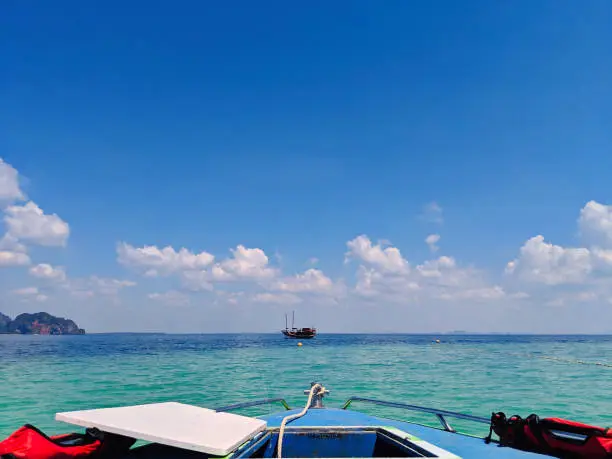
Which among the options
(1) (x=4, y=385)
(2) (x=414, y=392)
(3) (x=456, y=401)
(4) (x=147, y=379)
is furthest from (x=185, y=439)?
(1) (x=4, y=385)

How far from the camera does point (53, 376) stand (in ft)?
88.9

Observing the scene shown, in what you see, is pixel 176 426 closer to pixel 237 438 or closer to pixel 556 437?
pixel 237 438

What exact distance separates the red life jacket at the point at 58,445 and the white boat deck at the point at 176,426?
0.67 feet

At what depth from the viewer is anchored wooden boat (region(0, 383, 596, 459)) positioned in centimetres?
389

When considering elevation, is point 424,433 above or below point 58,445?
below

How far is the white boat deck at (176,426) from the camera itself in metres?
3.85

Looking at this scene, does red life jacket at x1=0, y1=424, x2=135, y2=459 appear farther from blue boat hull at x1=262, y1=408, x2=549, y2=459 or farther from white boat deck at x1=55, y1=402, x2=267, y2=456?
blue boat hull at x1=262, y1=408, x2=549, y2=459

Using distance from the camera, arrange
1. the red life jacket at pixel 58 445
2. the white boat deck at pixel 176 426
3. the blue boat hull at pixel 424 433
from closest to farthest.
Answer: the red life jacket at pixel 58 445 → the white boat deck at pixel 176 426 → the blue boat hull at pixel 424 433

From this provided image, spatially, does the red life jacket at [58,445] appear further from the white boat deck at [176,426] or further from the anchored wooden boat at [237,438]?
the white boat deck at [176,426]

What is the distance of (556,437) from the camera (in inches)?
184

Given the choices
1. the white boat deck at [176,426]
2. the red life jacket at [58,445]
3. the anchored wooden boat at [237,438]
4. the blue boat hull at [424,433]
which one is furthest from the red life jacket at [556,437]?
the red life jacket at [58,445]

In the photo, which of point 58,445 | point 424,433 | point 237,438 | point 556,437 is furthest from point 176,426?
point 556,437

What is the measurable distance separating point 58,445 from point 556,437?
506 centimetres

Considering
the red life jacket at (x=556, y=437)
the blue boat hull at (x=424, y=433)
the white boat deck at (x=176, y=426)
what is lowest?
the blue boat hull at (x=424, y=433)
